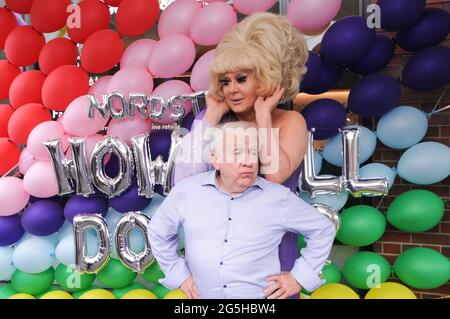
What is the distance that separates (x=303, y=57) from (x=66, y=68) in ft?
4.49

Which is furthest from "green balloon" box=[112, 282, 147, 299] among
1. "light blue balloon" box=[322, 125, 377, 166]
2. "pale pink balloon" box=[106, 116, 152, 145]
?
"light blue balloon" box=[322, 125, 377, 166]

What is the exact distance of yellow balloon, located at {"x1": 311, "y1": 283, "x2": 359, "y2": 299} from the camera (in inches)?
82.0

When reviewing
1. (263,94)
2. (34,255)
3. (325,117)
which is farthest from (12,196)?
(325,117)

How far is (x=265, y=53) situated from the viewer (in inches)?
61.6

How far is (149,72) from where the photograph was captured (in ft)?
7.59

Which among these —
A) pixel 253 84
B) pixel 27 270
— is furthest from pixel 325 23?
pixel 27 270

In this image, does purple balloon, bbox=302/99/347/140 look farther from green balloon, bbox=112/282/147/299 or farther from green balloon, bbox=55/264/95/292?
green balloon, bbox=55/264/95/292

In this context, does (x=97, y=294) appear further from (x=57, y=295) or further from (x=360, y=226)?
(x=360, y=226)

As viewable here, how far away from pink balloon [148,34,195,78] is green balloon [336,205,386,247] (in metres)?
1.11

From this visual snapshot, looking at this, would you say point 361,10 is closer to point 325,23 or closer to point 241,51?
point 325,23

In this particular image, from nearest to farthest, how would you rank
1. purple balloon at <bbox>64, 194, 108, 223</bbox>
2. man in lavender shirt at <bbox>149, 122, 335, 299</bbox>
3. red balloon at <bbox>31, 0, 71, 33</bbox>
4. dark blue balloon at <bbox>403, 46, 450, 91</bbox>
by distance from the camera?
man in lavender shirt at <bbox>149, 122, 335, 299</bbox> < dark blue balloon at <bbox>403, 46, 450, 91</bbox> < purple balloon at <bbox>64, 194, 108, 223</bbox> < red balloon at <bbox>31, 0, 71, 33</bbox>

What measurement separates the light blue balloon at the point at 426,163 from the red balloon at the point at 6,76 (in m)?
2.25

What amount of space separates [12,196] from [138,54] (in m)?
1.03

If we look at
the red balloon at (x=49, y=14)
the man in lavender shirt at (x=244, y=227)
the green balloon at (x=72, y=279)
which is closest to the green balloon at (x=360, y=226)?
the man in lavender shirt at (x=244, y=227)
